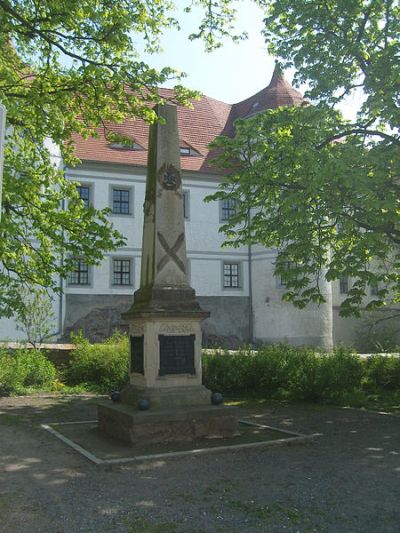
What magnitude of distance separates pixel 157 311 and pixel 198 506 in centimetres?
370

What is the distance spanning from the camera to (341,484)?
578cm

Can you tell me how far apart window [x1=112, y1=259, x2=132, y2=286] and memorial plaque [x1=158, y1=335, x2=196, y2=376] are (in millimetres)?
20219

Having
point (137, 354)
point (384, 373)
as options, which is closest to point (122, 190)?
point (384, 373)

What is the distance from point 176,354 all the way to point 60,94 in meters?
6.15

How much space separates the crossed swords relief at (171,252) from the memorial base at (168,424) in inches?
89.6

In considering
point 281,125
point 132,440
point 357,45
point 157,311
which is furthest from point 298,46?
point 132,440

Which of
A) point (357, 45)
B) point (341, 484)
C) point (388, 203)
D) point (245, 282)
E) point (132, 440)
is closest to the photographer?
point (341, 484)

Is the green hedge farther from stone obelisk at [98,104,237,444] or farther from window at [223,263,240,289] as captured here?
window at [223,263,240,289]

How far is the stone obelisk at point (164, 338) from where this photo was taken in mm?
7910

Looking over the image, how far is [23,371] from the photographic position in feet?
46.9

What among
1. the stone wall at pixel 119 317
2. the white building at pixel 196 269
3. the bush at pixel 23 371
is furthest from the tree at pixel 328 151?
the white building at pixel 196 269

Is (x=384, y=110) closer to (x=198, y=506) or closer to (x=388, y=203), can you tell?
(x=388, y=203)

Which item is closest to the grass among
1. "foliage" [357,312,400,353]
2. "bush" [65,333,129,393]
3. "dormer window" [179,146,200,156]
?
"bush" [65,333,129,393]

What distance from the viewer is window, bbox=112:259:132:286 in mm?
28594
